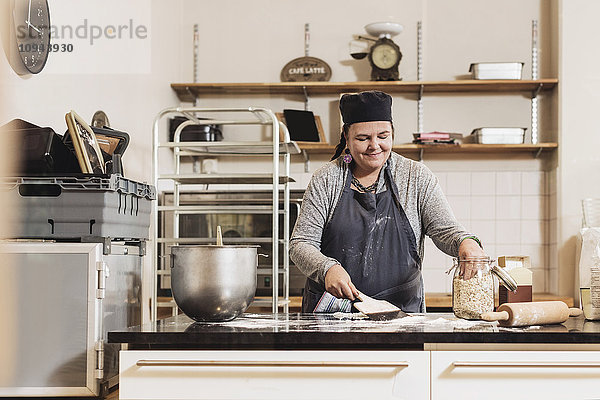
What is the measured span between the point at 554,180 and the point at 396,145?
0.77m

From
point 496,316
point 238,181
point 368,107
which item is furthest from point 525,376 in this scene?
point 238,181

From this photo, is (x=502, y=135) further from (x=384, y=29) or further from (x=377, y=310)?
(x=377, y=310)

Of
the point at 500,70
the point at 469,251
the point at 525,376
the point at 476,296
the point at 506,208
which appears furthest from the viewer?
the point at 506,208

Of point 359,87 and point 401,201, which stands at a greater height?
point 359,87

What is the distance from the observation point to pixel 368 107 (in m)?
1.99

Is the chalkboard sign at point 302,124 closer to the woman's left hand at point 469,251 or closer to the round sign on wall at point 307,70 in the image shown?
the round sign on wall at point 307,70

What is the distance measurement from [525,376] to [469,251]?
423 mm

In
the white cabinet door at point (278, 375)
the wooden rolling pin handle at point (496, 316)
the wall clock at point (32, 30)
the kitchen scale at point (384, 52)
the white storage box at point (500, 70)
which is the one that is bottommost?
the white cabinet door at point (278, 375)

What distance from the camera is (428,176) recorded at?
6.68 feet

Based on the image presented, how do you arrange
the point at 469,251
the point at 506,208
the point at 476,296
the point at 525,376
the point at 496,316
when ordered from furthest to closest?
the point at 506,208 < the point at 469,251 < the point at 476,296 < the point at 496,316 < the point at 525,376

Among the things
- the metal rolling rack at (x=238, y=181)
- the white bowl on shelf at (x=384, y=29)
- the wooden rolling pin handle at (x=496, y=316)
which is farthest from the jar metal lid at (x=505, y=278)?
the white bowl on shelf at (x=384, y=29)

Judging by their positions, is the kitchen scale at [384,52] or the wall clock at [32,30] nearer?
the wall clock at [32,30]

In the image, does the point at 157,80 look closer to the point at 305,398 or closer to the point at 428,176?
the point at 428,176

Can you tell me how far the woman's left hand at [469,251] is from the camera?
1.55 meters
